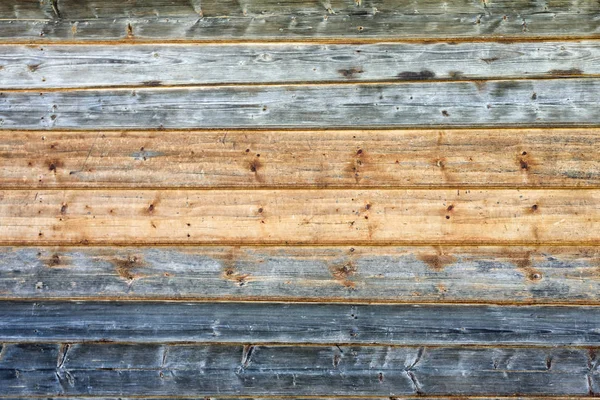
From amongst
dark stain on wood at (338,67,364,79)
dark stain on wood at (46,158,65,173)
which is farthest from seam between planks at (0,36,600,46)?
dark stain on wood at (46,158,65,173)

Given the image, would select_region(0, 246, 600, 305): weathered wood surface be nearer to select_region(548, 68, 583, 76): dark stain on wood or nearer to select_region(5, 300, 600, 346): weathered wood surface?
select_region(5, 300, 600, 346): weathered wood surface

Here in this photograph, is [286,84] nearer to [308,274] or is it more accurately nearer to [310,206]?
[310,206]

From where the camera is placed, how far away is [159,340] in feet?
6.01

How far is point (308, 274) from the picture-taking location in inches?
71.5

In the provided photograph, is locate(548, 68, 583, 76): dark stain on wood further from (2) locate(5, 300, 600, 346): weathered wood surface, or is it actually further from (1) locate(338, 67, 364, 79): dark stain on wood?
(2) locate(5, 300, 600, 346): weathered wood surface

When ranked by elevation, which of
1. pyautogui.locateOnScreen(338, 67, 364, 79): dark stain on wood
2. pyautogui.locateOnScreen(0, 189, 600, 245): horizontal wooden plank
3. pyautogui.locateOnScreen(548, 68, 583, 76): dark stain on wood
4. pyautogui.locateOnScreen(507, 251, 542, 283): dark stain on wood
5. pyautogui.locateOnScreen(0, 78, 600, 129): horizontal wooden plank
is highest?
pyautogui.locateOnScreen(548, 68, 583, 76): dark stain on wood

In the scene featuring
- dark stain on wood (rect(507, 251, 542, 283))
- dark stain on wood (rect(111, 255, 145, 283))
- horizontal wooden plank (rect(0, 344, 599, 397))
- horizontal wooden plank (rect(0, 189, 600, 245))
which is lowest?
horizontal wooden plank (rect(0, 344, 599, 397))

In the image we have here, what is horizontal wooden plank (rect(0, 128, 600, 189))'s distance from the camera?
1.80 metres

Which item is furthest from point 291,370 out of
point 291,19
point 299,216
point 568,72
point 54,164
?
point 568,72

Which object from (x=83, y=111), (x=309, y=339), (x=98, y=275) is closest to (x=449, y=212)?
(x=309, y=339)

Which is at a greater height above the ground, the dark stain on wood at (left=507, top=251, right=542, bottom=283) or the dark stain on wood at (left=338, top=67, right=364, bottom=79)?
the dark stain on wood at (left=338, top=67, right=364, bottom=79)

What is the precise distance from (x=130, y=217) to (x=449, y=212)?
1.28 meters

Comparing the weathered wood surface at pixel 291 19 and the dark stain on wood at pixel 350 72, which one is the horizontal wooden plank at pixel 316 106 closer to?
the dark stain on wood at pixel 350 72

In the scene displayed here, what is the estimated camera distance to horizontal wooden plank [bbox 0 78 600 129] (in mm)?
1816
